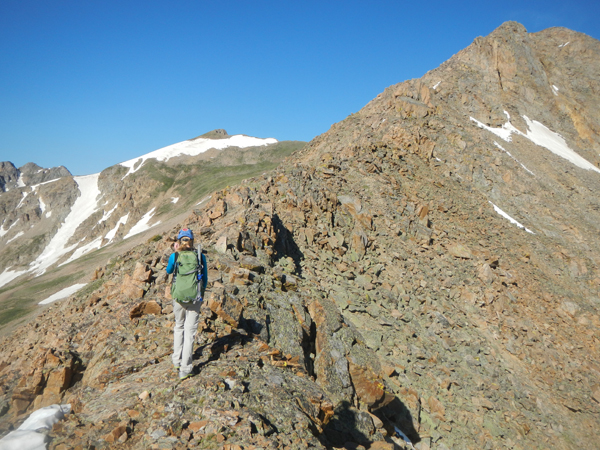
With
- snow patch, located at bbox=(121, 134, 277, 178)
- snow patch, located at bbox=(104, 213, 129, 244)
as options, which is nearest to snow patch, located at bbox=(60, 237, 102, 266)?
snow patch, located at bbox=(104, 213, 129, 244)

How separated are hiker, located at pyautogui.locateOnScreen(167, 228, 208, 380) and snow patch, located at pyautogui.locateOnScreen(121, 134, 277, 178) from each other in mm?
100253

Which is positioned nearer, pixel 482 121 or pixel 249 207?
pixel 249 207

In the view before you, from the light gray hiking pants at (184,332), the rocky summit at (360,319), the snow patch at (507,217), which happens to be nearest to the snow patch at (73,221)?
the rocky summit at (360,319)

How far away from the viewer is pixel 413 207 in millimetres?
24609

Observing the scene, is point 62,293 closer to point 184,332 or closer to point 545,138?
point 184,332

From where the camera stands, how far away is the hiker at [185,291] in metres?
7.93

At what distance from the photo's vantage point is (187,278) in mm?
8039

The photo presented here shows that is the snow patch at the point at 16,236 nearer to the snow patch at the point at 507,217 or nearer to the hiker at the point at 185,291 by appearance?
the snow patch at the point at 507,217

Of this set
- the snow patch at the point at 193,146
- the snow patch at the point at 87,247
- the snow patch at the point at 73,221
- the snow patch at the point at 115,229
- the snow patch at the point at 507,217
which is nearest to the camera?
the snow patch at the point at 507,217

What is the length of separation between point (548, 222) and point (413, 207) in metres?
17.7

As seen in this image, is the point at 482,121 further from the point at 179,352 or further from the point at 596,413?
the point at 179,352

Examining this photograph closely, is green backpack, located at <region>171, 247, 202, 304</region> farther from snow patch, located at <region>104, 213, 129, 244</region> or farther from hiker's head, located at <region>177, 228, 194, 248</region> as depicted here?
snow patch, located at <region>104, 213, 129, 244</region>

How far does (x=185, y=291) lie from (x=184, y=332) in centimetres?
98

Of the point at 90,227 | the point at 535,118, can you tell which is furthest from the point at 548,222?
the point at 90,227
